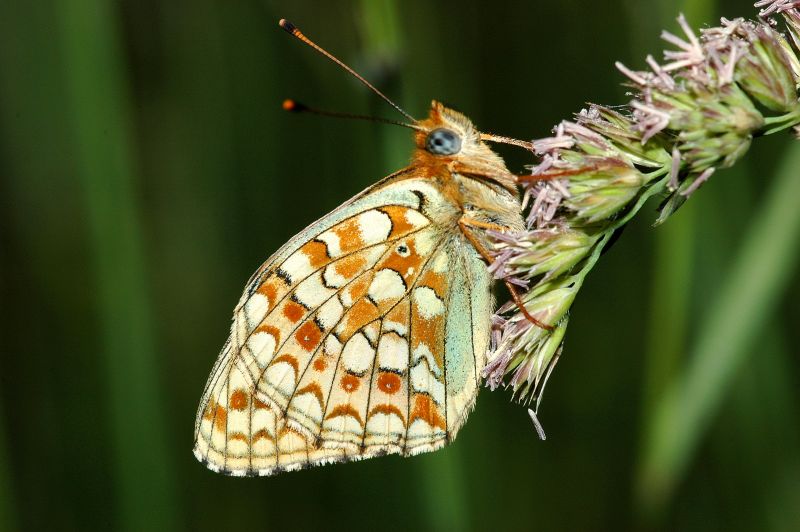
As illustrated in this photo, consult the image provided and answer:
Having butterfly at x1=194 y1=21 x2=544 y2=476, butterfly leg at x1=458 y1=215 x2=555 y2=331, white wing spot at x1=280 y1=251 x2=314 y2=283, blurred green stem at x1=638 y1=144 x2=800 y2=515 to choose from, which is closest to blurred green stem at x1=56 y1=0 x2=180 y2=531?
butterfly at x1=194 y1=21 x2=544 y2=476

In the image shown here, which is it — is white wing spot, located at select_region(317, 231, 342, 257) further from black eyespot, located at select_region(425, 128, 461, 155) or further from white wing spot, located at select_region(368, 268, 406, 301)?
black eyespot, located at select_region(425, 128, 461, 155)

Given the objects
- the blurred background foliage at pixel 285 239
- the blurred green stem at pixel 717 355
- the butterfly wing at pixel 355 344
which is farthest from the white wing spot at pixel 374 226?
the blurred green stem at pixel 717 355

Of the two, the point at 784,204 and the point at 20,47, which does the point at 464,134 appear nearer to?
the point at 784,204

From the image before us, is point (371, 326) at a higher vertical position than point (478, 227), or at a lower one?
lower

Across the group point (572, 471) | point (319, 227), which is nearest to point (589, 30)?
point (572, 471)

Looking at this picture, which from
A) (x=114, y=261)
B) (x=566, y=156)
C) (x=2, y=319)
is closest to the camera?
(x=566, y=156)

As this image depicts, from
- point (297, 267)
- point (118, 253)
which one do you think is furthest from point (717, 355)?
point (118, 253)

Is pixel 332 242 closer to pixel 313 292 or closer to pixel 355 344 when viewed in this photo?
pixel 313 292
